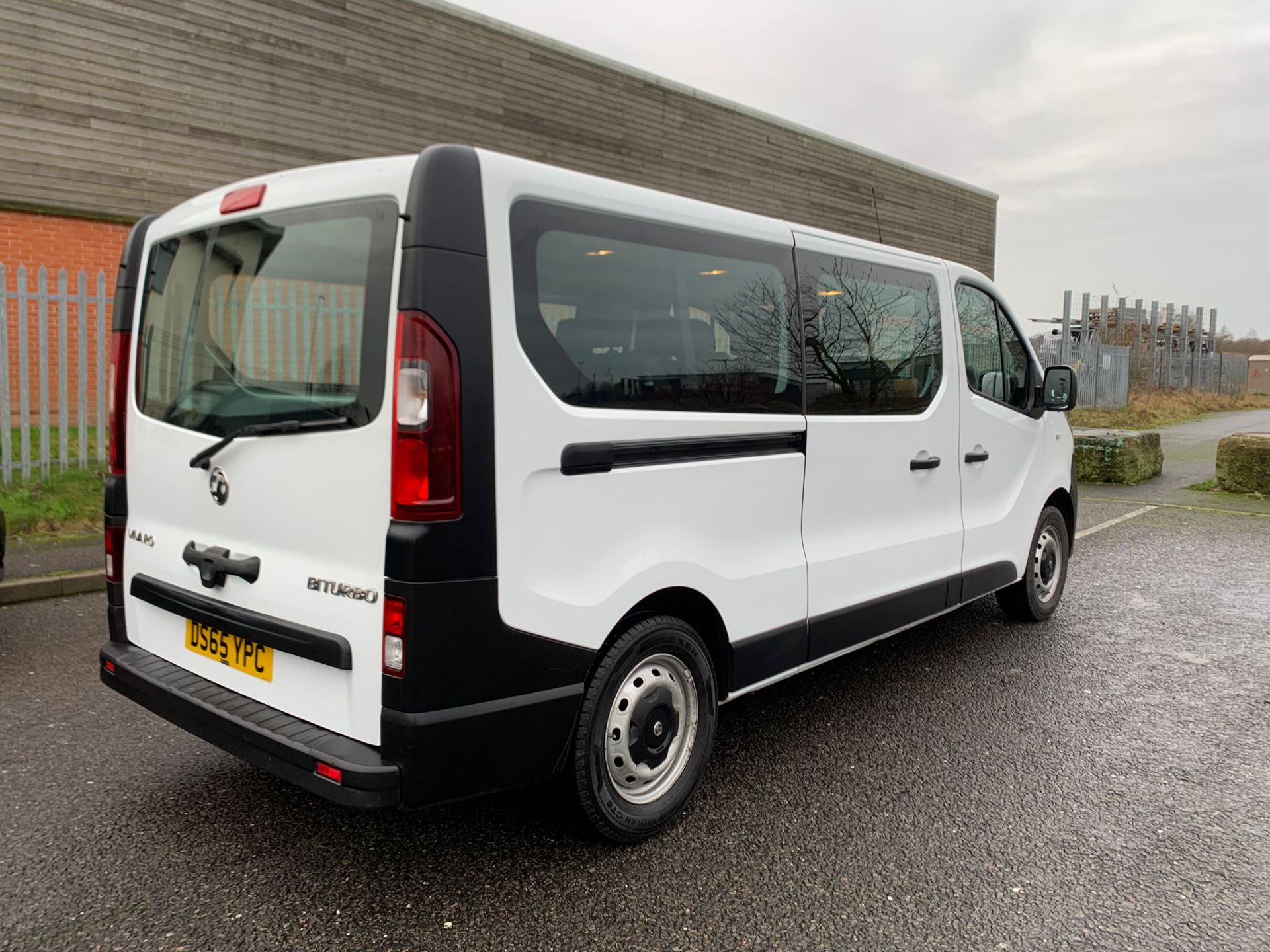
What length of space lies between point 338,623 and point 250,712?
1.52 ft

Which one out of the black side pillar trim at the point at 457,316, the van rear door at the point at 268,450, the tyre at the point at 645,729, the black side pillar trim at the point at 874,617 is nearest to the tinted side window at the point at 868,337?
the black side pillar trim at the point at 874,617

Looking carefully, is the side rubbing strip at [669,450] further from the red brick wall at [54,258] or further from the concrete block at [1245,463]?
the concrete block at [1245,463]

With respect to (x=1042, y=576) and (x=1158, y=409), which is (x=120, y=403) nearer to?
(x=1042, y=576)

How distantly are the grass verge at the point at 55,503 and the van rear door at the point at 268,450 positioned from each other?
4.96 m

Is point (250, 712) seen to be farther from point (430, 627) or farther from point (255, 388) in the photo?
point (255, 388)

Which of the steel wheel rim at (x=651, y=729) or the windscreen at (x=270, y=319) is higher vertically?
the windscreen at (x=270, y=319)

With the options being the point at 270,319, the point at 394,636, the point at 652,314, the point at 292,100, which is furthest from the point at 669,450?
the point at 292,100

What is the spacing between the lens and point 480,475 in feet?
7.83

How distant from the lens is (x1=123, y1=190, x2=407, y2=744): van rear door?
95.7 inches

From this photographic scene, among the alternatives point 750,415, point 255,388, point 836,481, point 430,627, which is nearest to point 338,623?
point 430,627

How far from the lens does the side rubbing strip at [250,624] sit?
8.11 ft

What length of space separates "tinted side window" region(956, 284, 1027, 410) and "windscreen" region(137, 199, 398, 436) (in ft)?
10.3

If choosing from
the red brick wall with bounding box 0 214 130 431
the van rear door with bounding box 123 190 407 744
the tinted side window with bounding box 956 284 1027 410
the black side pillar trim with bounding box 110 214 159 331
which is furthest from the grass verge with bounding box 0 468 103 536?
the tinted side window with bounding box 956 284 1027 410

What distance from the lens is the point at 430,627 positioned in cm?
234
